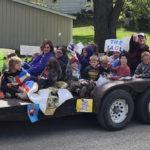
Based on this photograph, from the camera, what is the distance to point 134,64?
6.31 metres

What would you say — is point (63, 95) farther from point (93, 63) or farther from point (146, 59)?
point (146, 59)

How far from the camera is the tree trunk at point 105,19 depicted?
10391mm

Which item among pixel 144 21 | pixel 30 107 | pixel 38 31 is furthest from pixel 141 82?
pixel 144 21

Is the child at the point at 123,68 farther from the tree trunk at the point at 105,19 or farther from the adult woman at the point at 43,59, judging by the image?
the tree trunk at the point at 105,19

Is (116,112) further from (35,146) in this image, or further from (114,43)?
(114,43)

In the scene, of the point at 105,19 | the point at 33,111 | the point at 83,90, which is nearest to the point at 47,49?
the point at 83,90

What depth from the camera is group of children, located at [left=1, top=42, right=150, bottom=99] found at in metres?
5.02

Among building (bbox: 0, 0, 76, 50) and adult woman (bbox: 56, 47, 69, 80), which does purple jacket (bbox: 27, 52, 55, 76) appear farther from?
building (bbox: 0, 0, 76, 50)

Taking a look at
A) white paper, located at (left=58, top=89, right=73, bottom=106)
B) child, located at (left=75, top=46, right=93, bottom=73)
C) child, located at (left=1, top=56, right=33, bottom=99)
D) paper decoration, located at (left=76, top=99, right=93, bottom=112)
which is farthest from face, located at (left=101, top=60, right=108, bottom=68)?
child, located at (left=1, top=56, right=33, bottom=99)

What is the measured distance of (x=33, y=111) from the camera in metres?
4.58

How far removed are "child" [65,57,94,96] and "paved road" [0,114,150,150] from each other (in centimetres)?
74

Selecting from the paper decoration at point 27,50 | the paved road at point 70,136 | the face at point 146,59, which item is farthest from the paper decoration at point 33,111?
the paper decoration at point 27,50

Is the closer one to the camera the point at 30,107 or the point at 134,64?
the point at 30,107

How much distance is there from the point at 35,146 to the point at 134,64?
2944 millimetres
